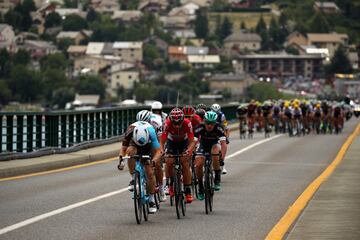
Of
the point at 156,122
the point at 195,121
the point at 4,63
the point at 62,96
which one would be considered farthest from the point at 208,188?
the point at 4,63

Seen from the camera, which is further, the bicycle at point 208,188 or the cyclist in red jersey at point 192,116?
the cyclist in red jersey at point 192,116

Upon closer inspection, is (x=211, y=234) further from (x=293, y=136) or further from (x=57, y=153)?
(x=293, y=136)

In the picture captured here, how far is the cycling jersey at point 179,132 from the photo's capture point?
21297mm

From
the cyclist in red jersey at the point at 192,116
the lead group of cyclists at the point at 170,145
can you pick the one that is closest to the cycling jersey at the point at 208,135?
the lead group of cyclists at the point at 170,145

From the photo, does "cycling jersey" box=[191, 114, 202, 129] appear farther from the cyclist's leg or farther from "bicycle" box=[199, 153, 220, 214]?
the cyclist's leg

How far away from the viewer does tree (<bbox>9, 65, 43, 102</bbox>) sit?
165500mm

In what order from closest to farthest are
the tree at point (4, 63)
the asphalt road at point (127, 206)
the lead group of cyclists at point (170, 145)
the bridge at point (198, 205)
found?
the bridge at point (198, 205) < the asphalt road at point (127, 206) < the lead group of cyclists at point (170, 145) < the tree at point (4, 63)

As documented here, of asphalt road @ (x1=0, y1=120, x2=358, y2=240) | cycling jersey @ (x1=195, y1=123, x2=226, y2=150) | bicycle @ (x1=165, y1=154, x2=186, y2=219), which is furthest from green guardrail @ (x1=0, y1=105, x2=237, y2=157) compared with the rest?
bicycle @ (x1=165, y1=154, x2=186, y2=219)

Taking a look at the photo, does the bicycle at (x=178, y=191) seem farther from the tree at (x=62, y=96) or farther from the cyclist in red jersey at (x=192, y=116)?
the tree at (x=62, y=96)

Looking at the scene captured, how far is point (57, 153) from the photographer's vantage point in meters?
35.3

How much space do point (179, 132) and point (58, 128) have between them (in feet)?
53.2

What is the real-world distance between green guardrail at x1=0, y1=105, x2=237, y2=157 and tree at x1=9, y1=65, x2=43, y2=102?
118 m

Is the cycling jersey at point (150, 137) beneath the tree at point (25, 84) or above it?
above

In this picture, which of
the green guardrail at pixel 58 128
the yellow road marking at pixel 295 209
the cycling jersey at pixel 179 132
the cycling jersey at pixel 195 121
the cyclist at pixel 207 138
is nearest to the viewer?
the yellow road marking at pixel 295 209
